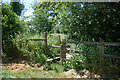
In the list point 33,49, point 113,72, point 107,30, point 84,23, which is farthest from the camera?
point 33,49

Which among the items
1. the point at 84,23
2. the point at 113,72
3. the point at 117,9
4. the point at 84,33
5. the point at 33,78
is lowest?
the point at 33,78

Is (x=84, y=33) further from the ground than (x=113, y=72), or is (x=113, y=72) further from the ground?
(x=84, y=33)

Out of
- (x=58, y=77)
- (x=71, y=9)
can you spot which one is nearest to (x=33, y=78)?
(x=58, y=77)

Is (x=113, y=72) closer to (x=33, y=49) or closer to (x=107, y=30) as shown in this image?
(x=107, y=30)

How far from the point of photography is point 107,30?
3.79 m

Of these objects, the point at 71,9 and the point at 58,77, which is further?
the point at 71,9

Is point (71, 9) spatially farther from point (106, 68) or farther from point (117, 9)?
point (106, 68)

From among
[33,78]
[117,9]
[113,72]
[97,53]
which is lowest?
[33,78]

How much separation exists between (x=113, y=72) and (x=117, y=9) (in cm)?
204

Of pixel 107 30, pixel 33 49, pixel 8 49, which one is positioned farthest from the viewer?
pixel 8 49

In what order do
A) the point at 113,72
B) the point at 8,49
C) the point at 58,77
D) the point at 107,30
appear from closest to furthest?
the point at 113,72 → the point at 58,77 → the point at 107,30 → the point at 8,49

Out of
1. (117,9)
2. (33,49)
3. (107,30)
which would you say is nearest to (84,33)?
(107,30)

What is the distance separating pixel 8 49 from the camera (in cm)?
706

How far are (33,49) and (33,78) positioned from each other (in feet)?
9.37
